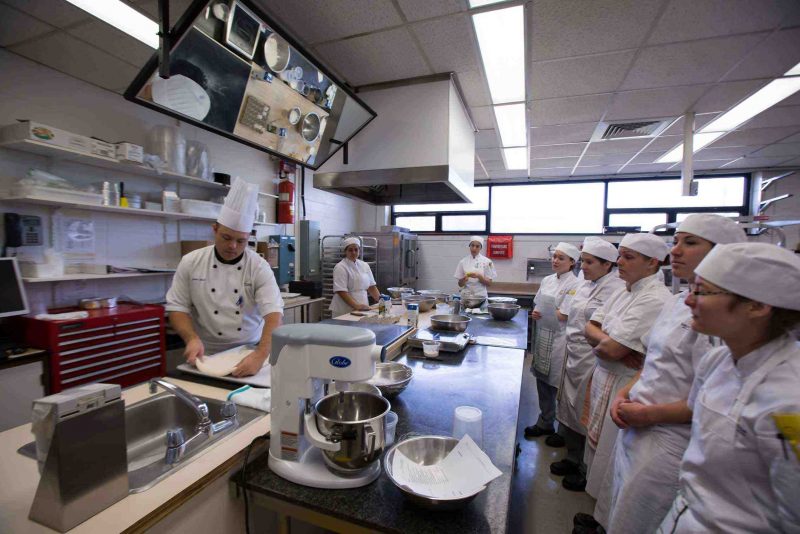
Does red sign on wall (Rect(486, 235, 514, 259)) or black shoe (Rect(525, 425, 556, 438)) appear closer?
black shoe (Rect(525, 425, 556, 438))

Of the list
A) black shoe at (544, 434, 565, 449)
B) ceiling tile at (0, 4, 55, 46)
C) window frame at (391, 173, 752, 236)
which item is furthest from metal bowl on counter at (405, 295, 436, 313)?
ceiling tile at (0, 4, 55, 46)

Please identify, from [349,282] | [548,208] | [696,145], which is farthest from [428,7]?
[548,208]

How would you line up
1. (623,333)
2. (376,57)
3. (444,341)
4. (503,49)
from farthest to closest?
(376,57)
(503,49)
(444,341)
(623,333)

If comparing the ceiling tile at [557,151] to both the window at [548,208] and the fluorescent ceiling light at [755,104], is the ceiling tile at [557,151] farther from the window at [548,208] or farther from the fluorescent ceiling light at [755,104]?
the window at [548,208]

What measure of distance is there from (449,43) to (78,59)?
8.41 feet

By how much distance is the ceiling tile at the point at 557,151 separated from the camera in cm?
439

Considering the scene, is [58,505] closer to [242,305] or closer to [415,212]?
[242,305]

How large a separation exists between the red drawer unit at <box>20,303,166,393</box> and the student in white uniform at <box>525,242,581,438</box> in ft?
10.5

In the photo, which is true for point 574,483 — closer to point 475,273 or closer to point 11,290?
point 475,273

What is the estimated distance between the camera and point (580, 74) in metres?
2.69

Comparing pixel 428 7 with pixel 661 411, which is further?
pixel 428 7

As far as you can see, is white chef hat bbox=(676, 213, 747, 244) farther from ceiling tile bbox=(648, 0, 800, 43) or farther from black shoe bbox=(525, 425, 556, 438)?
black shoe bbox=(525, 425, 556, 438)

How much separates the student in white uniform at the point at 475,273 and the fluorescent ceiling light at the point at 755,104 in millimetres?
2889

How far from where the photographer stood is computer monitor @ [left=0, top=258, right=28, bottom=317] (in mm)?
1980
